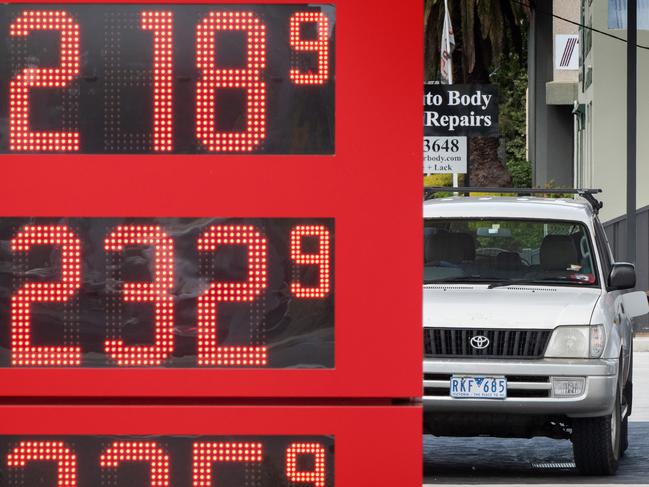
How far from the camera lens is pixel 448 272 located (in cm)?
1252

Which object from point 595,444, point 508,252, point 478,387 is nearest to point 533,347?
point 478,387

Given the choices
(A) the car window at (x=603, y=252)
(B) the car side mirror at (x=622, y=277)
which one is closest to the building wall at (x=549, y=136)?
(A) the car window at (x=603, y=252)

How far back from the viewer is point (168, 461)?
4.71 meters

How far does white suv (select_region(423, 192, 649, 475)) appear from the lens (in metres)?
11.5

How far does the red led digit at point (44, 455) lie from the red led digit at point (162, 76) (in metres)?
0.86

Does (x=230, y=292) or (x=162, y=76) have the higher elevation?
(x=162, y=76)

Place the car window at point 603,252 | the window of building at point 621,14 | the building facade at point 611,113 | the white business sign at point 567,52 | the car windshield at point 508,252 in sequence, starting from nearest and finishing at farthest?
1. the car windshield at point 508,252
2. the car window at point 603,252
3. the window of building at point 621,14
4. the building facade at point 611,113
5. the white business sign at point 567,52

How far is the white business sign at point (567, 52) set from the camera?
4562 centimetres

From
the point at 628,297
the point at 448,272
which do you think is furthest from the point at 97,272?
the point at 628,297

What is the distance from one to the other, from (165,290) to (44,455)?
1.82 ft

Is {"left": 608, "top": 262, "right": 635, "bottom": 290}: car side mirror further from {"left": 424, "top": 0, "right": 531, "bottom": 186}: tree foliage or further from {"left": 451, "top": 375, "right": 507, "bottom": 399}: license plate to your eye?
{"left": 424, "top": 0, "right": 531, "bottom": 186}: tree foliage

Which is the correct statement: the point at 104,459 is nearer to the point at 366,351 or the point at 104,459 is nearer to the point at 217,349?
the point at 217,349

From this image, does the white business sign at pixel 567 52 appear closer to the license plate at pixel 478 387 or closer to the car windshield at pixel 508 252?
the car windshield at pixel 508 252

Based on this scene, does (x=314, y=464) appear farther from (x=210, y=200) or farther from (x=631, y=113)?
(x=631, y=113)
